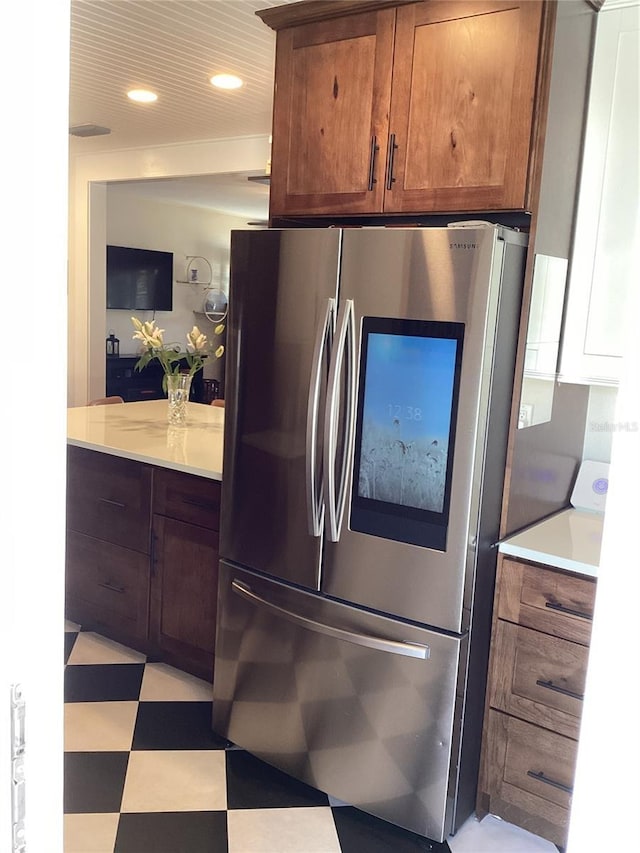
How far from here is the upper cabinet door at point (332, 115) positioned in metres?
2.13

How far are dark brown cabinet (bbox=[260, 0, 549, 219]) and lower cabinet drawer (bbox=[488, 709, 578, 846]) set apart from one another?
1388 mm

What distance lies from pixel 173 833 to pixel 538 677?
3.51 feet

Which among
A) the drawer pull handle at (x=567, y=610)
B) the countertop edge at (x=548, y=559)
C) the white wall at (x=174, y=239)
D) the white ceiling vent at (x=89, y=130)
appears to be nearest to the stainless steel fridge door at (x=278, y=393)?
the countertop edge at (x=548, y=559)

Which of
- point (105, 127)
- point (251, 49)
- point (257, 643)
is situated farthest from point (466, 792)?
point (105, 127)

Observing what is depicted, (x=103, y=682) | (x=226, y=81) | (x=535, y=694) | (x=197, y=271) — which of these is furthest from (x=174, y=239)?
(x=535, y=694)

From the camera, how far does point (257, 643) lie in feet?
7.68

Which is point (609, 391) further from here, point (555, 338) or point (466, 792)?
point (466, 792)

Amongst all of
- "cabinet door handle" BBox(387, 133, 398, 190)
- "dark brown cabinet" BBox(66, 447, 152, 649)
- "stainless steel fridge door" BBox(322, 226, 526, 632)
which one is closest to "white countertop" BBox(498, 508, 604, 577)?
"stainless steel fridge door" BBox(322, 226, 526, 632)

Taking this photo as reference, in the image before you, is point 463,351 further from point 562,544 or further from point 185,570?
point 185,570

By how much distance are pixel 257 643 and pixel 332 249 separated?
47.3 inches

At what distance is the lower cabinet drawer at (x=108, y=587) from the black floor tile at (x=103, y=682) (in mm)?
130

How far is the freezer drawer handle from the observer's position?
6.54 feet

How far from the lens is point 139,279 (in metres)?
8.08

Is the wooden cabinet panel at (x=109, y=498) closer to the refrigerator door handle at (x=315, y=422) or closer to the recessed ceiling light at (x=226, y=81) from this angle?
the refrigerator door handle at (x=315, y=422)
